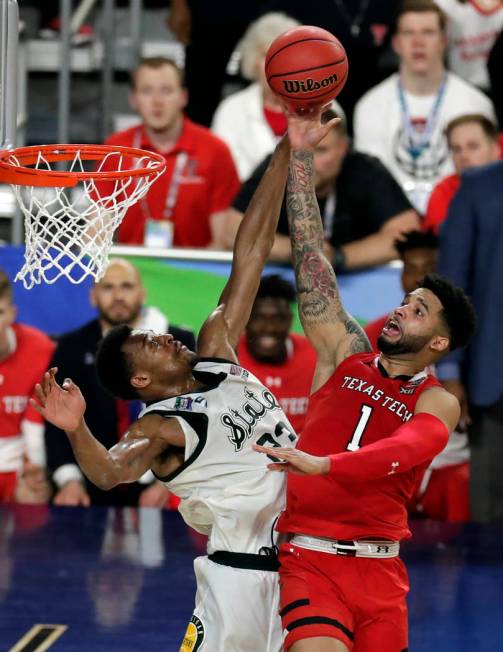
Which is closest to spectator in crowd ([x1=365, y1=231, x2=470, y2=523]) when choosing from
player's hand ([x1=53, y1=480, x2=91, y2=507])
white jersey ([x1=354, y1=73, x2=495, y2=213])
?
white jersey ([x1=354, y1=73, x2=495, y2=213])

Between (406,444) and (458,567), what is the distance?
8.89 ft

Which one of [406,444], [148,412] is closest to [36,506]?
[148,412]

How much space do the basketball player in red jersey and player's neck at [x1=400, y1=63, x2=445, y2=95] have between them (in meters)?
4.14

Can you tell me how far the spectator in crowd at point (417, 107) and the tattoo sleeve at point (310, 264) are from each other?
11.5 ft

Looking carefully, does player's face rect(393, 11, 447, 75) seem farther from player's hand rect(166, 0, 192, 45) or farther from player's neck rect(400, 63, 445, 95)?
player's hand rect(166, 0, 192, 45)

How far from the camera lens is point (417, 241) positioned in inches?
304

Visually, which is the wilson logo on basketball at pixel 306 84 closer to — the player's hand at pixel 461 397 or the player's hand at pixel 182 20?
the player's hand at pixel 461 397

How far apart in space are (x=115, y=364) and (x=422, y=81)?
15.1ft

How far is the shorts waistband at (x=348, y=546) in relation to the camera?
4.73 m

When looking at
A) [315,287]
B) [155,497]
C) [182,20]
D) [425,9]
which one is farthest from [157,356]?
[182,20]

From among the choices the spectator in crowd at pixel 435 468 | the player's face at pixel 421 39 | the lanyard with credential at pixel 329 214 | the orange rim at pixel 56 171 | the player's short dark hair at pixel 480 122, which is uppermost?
the player's face at pixel 421 39

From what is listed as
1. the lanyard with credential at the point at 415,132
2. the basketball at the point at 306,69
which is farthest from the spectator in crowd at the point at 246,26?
the basketball at the point at 306,69

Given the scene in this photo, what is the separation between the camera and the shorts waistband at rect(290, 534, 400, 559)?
4.73 metres

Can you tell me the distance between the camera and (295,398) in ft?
25.0
